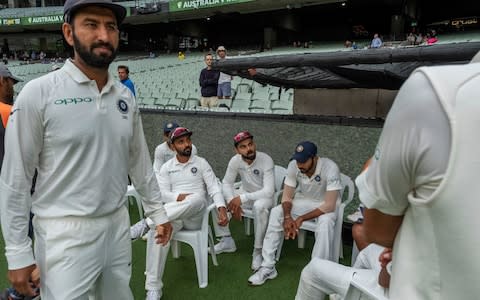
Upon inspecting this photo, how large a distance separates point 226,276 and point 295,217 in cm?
84

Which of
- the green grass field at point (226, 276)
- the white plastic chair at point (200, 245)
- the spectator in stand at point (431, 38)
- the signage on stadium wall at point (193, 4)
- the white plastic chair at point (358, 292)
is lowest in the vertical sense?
the green grass field at point (226, 276)

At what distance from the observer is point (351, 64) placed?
2.98 m

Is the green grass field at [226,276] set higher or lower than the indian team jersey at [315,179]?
lower

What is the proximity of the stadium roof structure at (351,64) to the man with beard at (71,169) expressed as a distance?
179cm

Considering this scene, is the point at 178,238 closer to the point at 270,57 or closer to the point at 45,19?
the point at 270,57

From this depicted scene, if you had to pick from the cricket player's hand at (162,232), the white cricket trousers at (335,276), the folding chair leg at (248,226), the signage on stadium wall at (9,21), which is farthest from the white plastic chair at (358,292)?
the signage on stadium wall at (9,21)

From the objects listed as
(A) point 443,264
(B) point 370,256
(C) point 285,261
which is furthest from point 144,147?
(C) point 285,261

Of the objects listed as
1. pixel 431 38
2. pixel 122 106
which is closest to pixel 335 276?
pixel 122 106

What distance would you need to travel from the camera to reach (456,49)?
2.40 m

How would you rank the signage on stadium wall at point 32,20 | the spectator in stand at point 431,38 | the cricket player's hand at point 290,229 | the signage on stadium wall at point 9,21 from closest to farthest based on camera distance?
the cricket player's hand at point 290,229 < the spectator in stand at point 431,38 < the signage on stadium wall at point 32,20 < the signage on stadium wall at point 9,21

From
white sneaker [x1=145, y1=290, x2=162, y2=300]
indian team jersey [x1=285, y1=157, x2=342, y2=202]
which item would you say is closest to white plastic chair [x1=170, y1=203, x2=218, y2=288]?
white sneaker [x1=145, y1=290, x2=162, y2=300]

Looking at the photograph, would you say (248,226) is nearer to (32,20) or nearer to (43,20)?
(43,20)

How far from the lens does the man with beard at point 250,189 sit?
3688 mm

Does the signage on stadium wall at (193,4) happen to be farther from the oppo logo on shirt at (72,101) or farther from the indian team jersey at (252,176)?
the oppo logo on shirt at (72,101)
